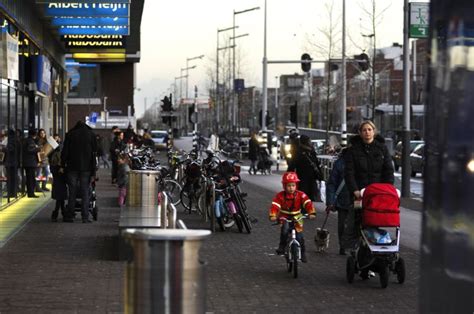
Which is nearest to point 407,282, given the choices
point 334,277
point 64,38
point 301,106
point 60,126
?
point 334,277

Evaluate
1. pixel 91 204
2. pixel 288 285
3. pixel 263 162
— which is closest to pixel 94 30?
pixel 91 204

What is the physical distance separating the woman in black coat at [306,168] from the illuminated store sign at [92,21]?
698cm

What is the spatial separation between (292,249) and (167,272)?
5654 millimetres

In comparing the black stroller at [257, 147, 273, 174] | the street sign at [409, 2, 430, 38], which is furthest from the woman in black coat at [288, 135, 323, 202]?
the black stroller at [257, 147, 273, 174]

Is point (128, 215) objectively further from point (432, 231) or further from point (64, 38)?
point (64, 38)

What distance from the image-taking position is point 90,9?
2136 centimetres

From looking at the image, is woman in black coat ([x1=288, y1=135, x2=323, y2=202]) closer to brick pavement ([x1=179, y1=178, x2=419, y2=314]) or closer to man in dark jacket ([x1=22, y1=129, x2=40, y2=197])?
brick pavement ([x1=179, y1=178, x2=419, y2=314])

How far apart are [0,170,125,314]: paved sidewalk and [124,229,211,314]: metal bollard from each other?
3336 millimetres

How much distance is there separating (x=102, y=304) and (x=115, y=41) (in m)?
19.5

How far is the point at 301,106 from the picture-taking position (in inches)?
6580

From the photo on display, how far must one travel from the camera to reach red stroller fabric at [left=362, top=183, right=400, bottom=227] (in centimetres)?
973

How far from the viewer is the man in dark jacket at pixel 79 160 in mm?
16391

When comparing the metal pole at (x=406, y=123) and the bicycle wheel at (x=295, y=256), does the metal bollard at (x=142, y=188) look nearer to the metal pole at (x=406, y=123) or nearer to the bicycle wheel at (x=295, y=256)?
the bicycle wheel at (x=295, y=256)

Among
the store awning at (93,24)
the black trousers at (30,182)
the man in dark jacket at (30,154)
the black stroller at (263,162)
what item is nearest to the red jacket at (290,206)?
the store awning at (93,24)
